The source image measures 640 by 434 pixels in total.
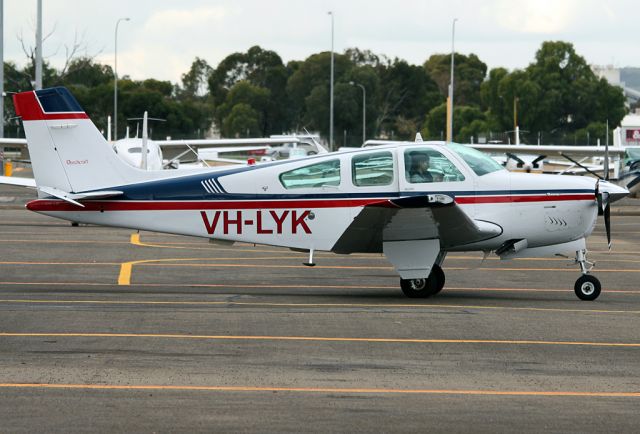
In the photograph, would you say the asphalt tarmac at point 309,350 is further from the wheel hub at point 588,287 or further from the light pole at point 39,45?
the light pole at point 39,45

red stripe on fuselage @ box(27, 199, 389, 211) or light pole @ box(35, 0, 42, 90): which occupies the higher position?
light pole @ box(35, 0, 42, 90)

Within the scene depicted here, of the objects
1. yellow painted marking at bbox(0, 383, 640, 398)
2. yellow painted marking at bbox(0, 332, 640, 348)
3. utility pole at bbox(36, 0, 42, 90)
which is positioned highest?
utility pole at bbox(36, 0, 42, 90)

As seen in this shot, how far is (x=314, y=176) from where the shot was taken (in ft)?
47.6

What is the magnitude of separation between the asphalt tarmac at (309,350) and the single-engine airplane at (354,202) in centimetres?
67

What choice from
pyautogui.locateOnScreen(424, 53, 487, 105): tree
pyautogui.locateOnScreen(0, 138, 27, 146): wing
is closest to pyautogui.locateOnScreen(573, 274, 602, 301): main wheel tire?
pyautogui.locateOnScreen(0, 138, 27, 146): wing

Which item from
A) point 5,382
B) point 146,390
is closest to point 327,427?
point 146,390

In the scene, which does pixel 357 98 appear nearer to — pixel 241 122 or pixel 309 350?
pixel 241 122

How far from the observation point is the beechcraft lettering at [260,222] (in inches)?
572

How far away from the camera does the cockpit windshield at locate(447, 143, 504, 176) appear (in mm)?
14336

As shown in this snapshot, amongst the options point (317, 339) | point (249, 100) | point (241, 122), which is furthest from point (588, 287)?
point (249, 100)

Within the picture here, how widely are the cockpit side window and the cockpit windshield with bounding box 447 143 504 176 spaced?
8.8 inches

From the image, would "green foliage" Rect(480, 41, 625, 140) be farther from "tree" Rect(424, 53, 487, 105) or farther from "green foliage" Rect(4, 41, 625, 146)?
"tree" Rect(424, 53, 487, 105)

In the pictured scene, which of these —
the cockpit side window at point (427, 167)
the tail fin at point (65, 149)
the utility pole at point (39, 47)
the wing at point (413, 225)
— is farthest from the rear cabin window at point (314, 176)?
the utility pole at point (39, 47)

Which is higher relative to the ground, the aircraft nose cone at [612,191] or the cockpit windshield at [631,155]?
the cockpit windshield at [631,155]
